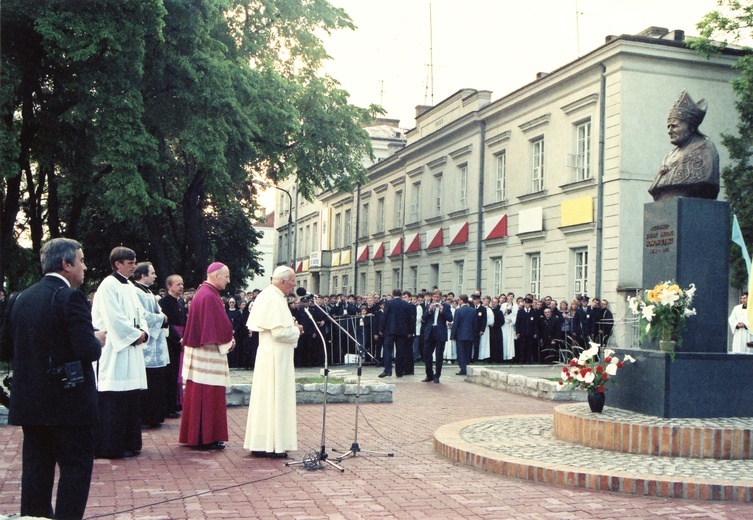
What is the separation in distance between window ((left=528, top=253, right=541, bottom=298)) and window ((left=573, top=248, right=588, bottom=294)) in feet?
6.98

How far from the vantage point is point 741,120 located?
24.2 m

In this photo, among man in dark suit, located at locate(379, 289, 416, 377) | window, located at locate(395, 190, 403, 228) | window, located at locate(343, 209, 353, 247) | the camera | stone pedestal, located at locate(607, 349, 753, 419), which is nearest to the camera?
the camera

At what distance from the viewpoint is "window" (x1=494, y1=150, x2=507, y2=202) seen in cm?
2992

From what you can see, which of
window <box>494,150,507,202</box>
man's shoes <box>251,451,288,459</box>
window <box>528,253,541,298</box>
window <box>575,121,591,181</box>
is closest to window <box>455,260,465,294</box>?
window <box>494,150,507,202</box>

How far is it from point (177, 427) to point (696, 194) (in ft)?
23.3

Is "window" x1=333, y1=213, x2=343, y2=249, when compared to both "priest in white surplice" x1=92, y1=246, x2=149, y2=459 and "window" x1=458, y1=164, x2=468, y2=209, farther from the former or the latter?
"priest in white surplice" x1=92, y1=246, x2=149, y2=459

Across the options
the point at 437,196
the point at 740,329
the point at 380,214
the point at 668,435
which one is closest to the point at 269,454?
the point at 668,435

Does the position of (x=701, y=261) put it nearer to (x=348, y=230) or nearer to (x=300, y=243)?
(x=348, y=230)

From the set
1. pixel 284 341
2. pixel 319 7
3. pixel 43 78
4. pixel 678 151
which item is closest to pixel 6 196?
pixel 43 78

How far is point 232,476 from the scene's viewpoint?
25.1 feet

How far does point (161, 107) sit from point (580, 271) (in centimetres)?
1314

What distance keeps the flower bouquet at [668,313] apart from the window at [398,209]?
3091 centimetres

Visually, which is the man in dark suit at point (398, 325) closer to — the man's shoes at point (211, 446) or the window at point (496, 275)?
the man's shoes at point (211, 446)

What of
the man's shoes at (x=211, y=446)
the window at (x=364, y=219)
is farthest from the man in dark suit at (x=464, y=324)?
the window at (x=364, y=219)
